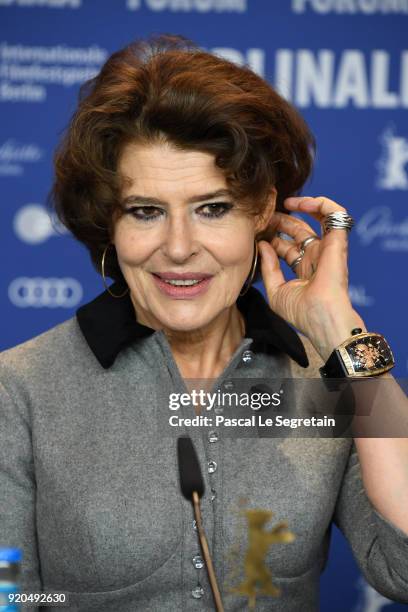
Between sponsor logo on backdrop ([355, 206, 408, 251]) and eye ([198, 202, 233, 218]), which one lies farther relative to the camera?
sponsor logo on backdrop ([355, 206, 408, 251])

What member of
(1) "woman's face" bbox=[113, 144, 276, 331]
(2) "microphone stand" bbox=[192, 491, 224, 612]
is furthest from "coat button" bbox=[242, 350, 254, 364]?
A: (2) "microphone stand" bbox=[192, 491, 224, 612]

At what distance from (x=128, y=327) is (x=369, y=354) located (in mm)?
449

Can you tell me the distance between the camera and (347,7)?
2.95 metres

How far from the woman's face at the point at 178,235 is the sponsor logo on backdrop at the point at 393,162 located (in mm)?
1308

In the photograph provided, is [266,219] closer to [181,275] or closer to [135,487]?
[181,275]

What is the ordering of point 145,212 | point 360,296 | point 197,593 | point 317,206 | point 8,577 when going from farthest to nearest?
point 360,296, point 317,206, point 145,212, point 197,593, point 8,577

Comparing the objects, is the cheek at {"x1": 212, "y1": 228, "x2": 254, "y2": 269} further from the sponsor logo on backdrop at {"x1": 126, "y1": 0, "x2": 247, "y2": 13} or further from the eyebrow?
the sponsor logo on backdrop at {"x1": 126, "y1": 0, "x2": 247, "y2": 13}

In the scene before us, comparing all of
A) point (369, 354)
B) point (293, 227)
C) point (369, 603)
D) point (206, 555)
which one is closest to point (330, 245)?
point (293, 227)

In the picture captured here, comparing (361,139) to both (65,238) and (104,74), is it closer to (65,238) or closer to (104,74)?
(65,238)

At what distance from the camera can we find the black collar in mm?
1795

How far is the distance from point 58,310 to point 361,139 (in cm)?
104

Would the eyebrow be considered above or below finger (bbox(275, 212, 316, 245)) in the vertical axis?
above

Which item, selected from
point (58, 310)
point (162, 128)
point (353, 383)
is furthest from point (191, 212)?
point (58, 310)

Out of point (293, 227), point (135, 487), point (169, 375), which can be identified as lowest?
point (135, 487)
